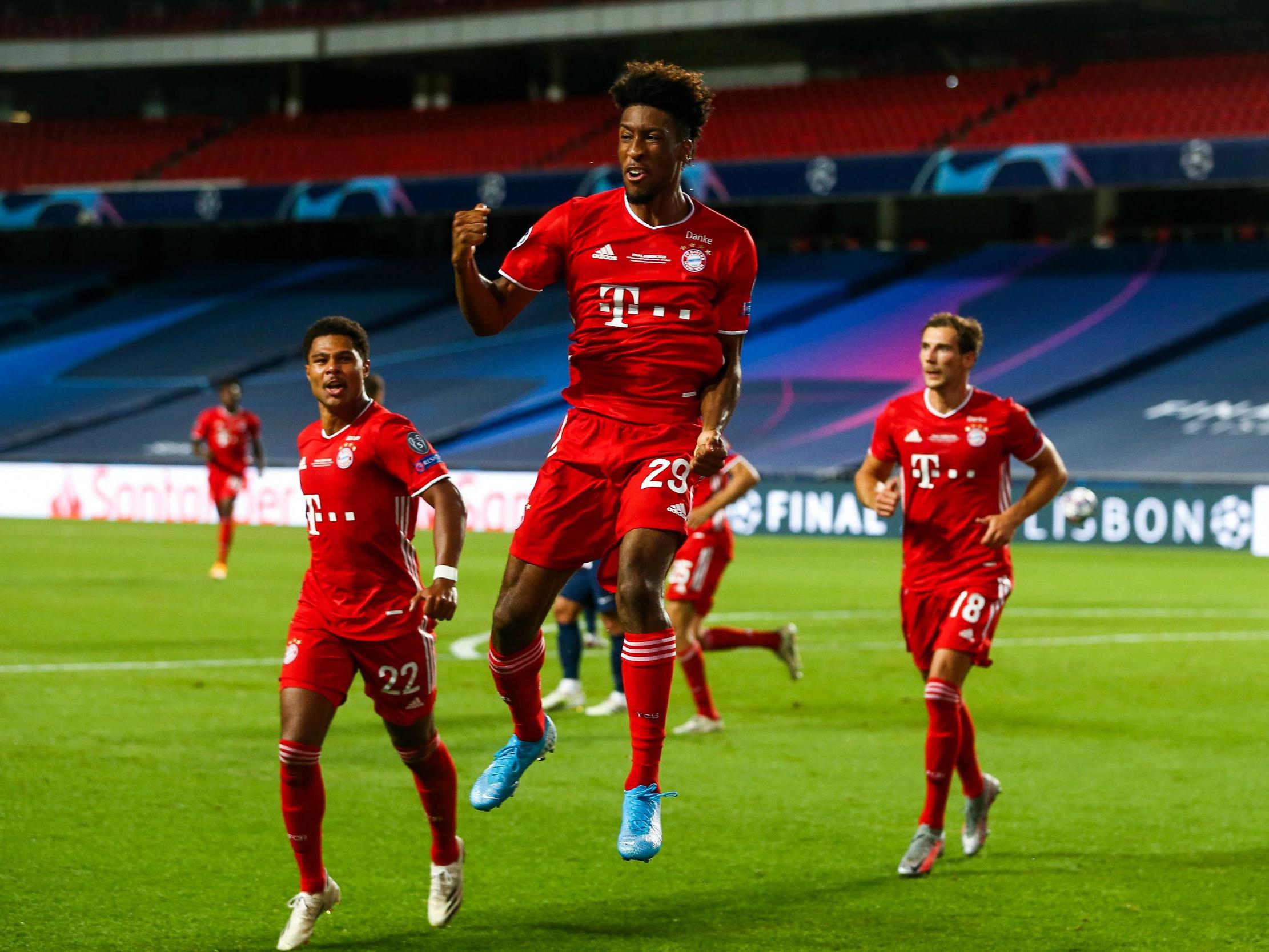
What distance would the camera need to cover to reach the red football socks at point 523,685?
595cm

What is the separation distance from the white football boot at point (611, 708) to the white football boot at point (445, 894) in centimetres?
502

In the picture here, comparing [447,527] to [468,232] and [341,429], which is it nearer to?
[341,429]

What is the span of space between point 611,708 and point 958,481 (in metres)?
4.42

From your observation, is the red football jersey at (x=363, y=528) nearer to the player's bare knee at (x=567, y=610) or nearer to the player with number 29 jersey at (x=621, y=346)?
the player with number 29 jersey at (x=621, y=346)

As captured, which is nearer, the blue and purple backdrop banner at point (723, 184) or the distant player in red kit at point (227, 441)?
the distant player in red kit at point (227, 441)

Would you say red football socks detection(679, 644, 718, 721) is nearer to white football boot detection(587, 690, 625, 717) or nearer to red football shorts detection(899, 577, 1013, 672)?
white football boot detection(587, 690, 625, 717)

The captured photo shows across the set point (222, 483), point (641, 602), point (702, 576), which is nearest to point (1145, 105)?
point (222, 483)

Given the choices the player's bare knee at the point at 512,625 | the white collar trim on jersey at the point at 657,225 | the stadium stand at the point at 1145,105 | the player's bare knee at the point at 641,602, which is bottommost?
the player's bare knee at the point at 512,625

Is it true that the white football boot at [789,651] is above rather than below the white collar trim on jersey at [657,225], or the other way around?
below

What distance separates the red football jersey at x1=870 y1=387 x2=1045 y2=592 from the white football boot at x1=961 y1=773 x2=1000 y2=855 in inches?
38.0

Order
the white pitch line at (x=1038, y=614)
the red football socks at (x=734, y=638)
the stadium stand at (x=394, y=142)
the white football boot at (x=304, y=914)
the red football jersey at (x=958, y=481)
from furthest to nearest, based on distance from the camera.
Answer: the stadium stand at (x=394, y=142) < the white pitch line at (x=1038, y=614) < the red football socks at (x=734, y=638) < the red football jersey at (x=958, y=481) < the white football boot at (x=304, y=914)

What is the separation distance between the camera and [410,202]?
130ft

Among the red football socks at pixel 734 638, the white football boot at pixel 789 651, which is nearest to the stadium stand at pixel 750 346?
the white football boot at pixel 789 651

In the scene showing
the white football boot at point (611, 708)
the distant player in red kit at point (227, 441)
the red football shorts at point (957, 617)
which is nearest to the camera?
the red football shorts at point (957, 617)
